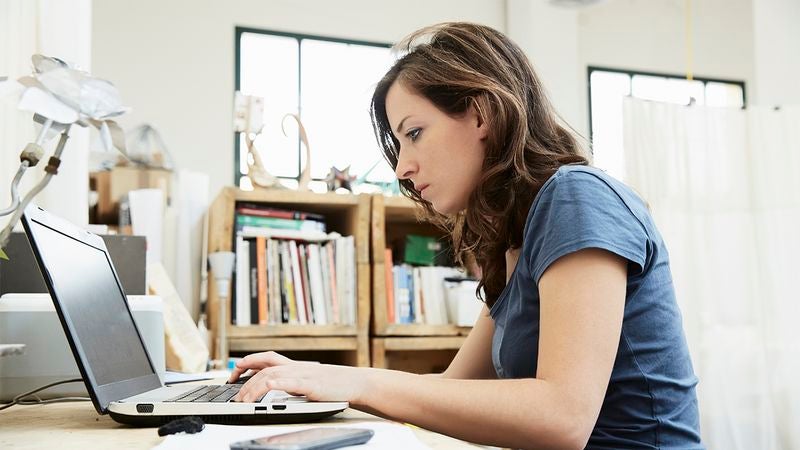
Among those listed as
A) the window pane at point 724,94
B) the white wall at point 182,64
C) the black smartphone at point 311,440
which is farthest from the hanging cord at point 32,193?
the window pane at point 724,94

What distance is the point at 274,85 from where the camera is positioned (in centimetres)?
434

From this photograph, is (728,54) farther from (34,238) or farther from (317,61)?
(34,238)

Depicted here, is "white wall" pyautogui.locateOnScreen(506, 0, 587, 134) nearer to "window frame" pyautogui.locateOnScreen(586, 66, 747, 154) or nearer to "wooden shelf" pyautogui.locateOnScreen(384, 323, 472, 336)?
"window frame" pyautogui.locateOnScreen(586, 66, 747, 154)

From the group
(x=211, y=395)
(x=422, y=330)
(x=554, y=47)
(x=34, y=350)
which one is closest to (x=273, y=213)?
(x=422, y=330)

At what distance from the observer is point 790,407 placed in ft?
9.65

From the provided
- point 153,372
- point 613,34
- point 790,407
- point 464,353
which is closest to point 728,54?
point 613,34

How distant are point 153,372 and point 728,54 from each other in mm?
5035

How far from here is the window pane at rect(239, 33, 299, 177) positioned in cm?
425

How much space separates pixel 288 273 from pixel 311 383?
1.83 meters

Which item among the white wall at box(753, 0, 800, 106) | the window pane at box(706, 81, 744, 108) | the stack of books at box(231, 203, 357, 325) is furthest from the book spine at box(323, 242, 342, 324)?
the window pane at box(706, 81, 744, 108)

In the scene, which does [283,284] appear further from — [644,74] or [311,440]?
[644,74]

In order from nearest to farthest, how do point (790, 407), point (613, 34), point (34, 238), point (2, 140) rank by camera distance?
point (34, 238) → point (2, 140) → point (790, 407) → point (613, 34)

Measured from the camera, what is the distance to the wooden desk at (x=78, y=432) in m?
0.76

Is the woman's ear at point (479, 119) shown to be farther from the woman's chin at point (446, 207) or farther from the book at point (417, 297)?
the book at point (417, 297)
